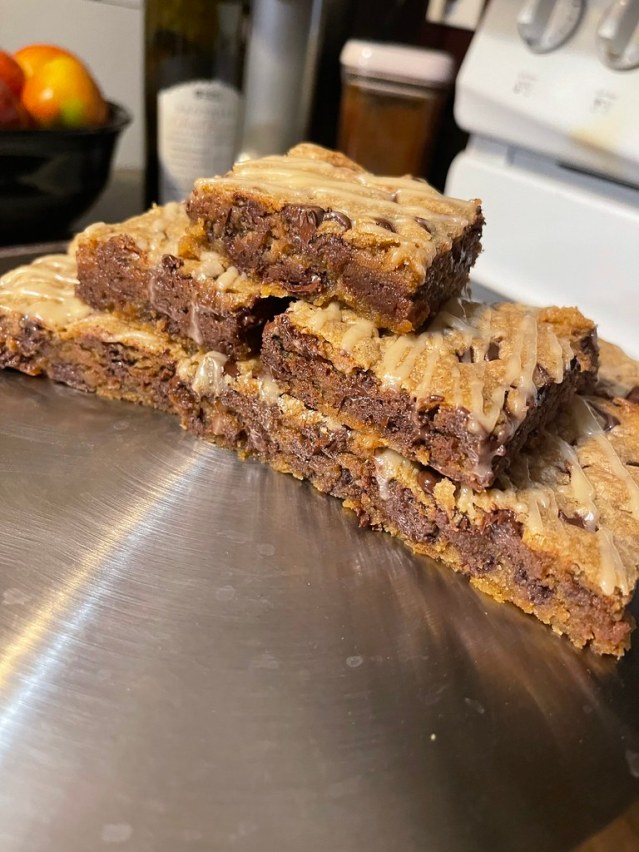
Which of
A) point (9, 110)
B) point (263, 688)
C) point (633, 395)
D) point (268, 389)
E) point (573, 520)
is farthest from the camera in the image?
point (9, 110)

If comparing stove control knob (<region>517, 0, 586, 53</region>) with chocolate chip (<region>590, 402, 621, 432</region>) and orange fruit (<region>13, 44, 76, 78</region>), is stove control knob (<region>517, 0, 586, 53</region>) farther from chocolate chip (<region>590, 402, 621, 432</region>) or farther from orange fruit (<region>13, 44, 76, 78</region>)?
orange fruit (<region>13, 44, 76, 78</region>)

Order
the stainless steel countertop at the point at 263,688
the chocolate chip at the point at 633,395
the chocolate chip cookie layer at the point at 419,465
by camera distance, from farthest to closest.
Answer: the chocolate chip at the point at 633,395
the chocolate chip cookie layer at the point at 419,465
the stainless steel countertop at the point at 263,688

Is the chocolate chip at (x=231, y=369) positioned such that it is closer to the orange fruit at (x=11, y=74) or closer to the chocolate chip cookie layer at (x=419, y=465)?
the chocolate chip cookie layer at (x=419, y=465)

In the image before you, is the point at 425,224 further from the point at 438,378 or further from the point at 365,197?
the point at 438,378

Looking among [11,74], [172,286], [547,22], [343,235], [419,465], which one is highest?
[547,22]

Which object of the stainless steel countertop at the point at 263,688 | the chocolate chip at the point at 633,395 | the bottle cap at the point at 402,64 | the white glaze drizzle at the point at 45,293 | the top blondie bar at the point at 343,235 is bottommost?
the stainless steel countertop at the point at 263,688

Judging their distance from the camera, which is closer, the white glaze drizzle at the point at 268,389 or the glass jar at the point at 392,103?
the white glaze drizzle at the point at 268,389

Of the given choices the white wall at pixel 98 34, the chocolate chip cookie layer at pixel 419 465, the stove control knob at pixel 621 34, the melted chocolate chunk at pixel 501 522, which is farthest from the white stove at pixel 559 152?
the white wall at pixel 98 34

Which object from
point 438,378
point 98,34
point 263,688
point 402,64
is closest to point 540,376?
point 438,378

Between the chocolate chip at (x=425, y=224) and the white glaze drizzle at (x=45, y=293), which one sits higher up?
the chocolate chip at (x=425, y=224)
